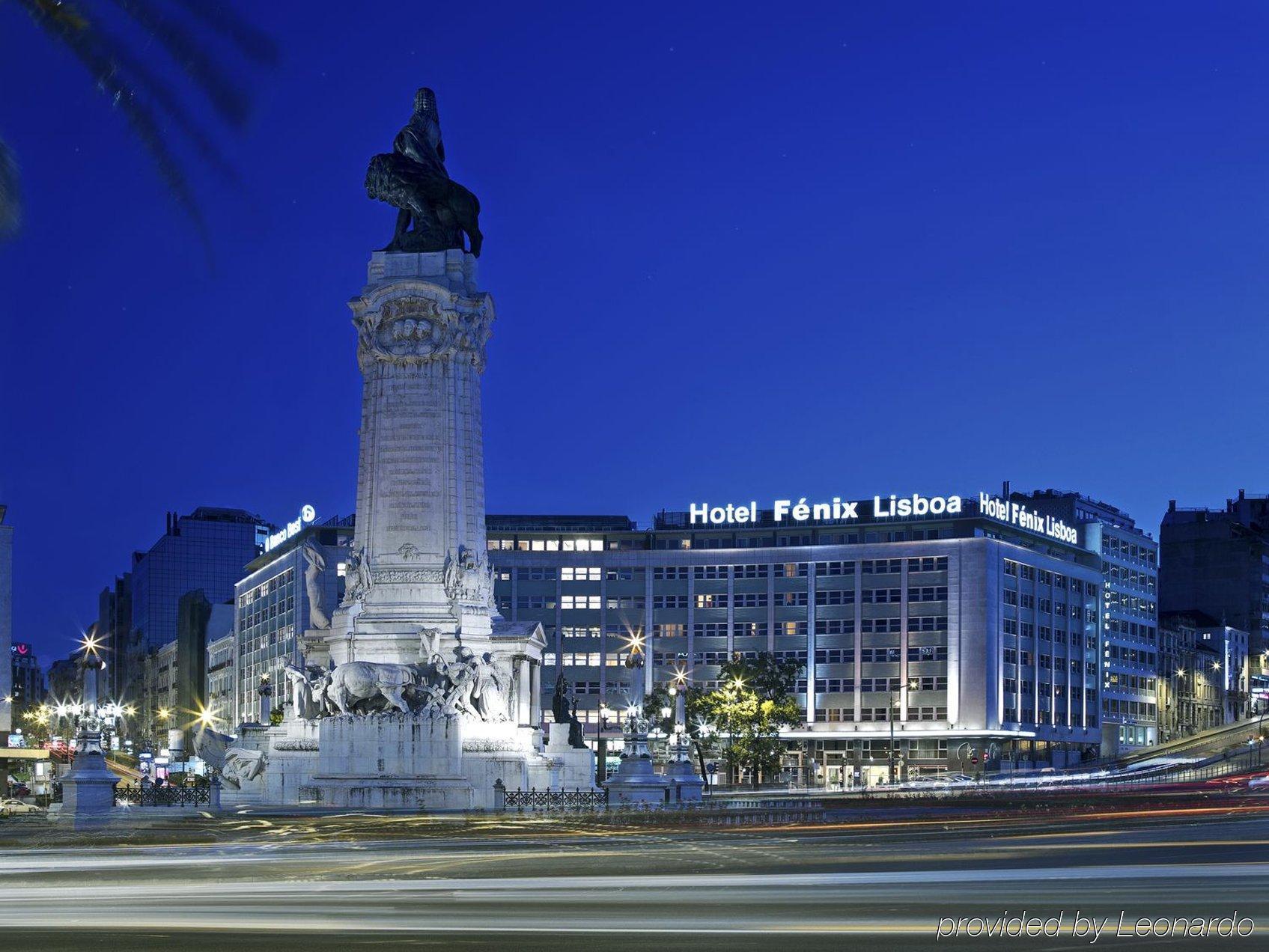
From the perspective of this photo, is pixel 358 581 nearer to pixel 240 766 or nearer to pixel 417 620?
pixel 417 620

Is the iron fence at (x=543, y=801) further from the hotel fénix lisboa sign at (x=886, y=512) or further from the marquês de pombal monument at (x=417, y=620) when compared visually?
the hotel fénix lisboa sign at (x=886, y=512)

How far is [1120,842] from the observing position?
3628 centimetres

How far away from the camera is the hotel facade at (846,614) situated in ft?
464

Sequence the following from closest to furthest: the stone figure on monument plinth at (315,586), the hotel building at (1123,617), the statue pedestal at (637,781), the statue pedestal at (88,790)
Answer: the statue pedestal at (88,790) < the statue pedestal at (637,781) < the stone figure on monument plinth at (315,586) < the hotel building at (1123,617)

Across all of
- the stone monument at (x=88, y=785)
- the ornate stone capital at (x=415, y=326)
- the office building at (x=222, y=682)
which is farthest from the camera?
the office building at (x=222, y=682)

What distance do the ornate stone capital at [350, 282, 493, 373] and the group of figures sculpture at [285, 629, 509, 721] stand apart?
12.1 metres

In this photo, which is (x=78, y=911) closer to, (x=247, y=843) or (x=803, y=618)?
(x=247, y=843)

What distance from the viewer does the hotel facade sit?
141 m

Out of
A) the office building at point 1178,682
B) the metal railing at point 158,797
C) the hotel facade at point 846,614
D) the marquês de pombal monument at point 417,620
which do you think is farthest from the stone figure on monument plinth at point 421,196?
the office building at point 1178,682

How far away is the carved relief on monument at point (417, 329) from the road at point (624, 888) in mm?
31562

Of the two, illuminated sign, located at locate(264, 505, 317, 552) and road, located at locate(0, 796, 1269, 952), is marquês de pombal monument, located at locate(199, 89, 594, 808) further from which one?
illuminated sign, located at locate(264, 505, 317, 552)

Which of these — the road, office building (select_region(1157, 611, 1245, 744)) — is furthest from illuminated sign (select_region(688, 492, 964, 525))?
the road

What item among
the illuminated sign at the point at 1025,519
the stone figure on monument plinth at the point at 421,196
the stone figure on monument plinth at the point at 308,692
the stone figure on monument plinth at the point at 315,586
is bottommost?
the stone figure on monument plinth at the point at 308,692

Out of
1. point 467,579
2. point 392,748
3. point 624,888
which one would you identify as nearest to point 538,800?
point 392,748
